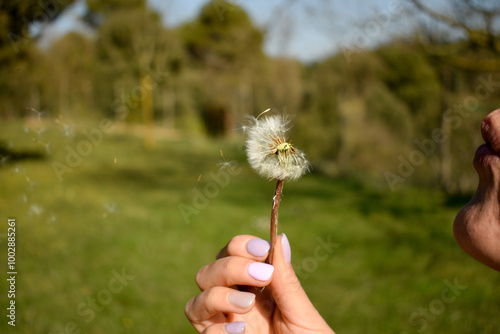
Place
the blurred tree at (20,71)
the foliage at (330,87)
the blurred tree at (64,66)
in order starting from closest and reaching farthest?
the blurred tree at (20,71) → the blurred tree at (64,66) → the foliage at (330,87)

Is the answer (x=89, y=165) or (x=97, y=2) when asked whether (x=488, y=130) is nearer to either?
(x=89, y=165)

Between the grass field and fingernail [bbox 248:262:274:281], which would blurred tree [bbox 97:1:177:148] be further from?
fingernail [bbox 248:262:274:281]

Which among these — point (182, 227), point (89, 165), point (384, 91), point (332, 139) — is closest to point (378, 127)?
point (384, 91)

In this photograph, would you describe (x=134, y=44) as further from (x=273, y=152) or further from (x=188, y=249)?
(x=273, y=152)

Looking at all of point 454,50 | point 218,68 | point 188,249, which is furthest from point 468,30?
point 218,68

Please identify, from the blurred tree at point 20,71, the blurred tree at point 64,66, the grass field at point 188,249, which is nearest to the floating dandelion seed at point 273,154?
the grass field at point 188,249

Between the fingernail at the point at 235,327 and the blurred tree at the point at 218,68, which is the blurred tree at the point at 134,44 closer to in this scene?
the fingernail at the point at 235,327
